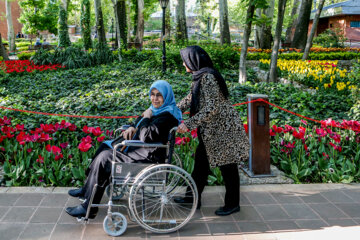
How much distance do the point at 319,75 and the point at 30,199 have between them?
830 cm

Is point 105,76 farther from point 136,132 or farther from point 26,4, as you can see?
point 26,4

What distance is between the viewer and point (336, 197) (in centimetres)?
407

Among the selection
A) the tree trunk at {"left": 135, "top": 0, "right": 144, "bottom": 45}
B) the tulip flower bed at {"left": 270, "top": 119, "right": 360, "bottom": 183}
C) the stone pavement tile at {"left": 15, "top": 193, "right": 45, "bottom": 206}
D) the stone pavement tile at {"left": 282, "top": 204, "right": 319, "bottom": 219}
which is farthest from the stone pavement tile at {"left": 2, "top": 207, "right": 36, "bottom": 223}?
the tree trunk at {"left": 135, "top": 0, "right": 144, "bottom": 45}

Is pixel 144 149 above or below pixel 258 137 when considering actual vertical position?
above

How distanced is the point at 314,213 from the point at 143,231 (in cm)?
171

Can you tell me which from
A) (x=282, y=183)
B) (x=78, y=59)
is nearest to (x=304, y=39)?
(x=78, y=59)

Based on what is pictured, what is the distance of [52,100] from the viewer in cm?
853

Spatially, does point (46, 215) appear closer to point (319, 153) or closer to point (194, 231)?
point (194, 231)

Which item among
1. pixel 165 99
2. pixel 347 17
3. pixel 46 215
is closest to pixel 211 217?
pixel 165 99

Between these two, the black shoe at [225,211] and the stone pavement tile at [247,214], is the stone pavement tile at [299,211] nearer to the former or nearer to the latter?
the stone pavement tile at [247,214]

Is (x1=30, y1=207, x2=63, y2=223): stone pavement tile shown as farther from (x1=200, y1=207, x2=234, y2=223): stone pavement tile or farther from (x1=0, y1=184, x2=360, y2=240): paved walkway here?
(x1=200, y1=207, x2=234, y2=223): stone pavement tile

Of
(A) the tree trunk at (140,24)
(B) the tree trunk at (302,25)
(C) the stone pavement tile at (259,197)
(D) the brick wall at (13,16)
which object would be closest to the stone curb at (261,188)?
(C) the stone pavement tile at (259,197)

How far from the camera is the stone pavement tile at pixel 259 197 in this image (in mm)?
3957

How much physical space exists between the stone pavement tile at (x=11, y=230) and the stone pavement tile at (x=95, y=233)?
0.56 m
